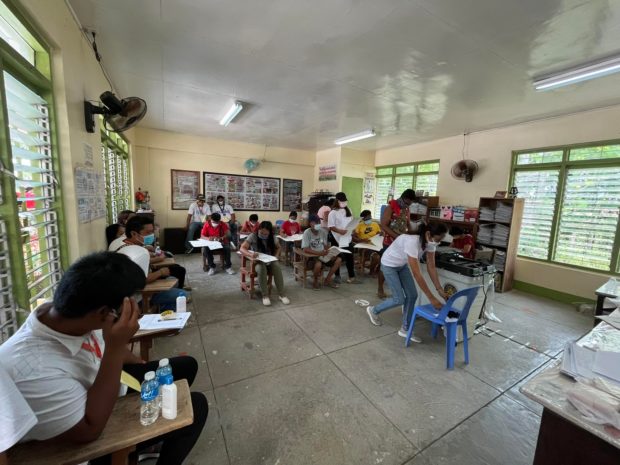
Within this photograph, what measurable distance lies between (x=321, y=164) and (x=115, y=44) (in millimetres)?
5867

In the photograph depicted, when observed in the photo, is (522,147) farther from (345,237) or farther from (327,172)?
(327,172)

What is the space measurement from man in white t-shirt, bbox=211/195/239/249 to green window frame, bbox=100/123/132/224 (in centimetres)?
188

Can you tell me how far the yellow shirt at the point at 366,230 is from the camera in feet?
17.3

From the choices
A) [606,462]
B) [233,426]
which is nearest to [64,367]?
[233,426]

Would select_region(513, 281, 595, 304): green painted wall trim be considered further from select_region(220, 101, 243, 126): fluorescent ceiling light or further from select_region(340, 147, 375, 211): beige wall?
select_region(220, 101, 243, 126): fluorescent ceiling light

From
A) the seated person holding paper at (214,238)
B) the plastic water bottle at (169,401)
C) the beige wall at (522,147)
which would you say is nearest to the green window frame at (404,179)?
the beige wall at (522,147)

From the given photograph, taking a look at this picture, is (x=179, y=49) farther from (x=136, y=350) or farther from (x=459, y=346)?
(x=459, y=346)

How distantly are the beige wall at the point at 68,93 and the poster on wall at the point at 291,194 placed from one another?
5.64 meters

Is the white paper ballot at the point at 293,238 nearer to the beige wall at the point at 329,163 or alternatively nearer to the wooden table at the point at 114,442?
the beige wall at the point at 329,163

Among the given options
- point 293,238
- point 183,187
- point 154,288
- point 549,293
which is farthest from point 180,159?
point 549,293

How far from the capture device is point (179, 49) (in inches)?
105

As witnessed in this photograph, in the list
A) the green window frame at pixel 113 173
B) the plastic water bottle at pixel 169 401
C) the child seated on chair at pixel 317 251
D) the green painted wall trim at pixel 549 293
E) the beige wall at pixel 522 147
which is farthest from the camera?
the child seated on chair at pixel 317 251

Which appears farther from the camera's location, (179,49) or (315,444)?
(179,49)

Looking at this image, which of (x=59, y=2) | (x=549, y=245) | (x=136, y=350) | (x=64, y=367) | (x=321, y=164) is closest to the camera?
(x=64, y=367)
